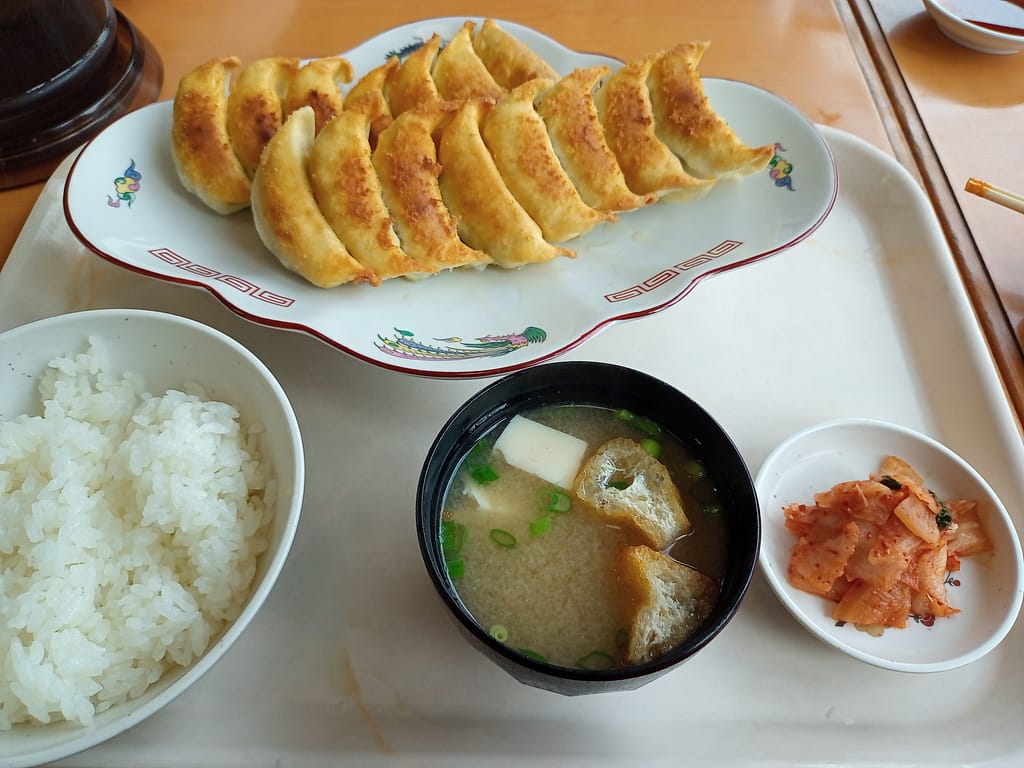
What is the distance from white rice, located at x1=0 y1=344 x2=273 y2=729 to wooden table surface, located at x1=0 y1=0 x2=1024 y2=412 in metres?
1.41

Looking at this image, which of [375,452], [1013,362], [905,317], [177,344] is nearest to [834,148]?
[905,317]

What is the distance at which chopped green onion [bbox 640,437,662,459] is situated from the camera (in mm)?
1330

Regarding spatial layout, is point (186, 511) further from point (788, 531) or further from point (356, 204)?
point (788, 531)

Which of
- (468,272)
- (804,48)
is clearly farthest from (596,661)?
(804,48)

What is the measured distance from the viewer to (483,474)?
4.34 feet

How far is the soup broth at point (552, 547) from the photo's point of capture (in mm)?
1178

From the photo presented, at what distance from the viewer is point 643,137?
183 cm

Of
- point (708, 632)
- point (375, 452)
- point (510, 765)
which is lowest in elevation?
point (510, 765)

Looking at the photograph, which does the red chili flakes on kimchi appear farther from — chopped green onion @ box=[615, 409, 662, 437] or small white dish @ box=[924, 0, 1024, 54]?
small white dish @ box=[924, 0, 1024, 54]

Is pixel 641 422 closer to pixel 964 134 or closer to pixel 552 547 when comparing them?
pixel 552 547

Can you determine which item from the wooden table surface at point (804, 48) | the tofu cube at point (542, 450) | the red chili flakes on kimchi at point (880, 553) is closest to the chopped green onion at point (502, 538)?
the tofu cube at point (542, 450)

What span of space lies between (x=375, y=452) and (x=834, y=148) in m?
1.56

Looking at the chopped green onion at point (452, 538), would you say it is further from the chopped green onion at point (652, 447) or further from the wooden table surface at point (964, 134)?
the wooden table surface at point (964, 134)

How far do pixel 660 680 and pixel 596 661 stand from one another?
0.18 metres
